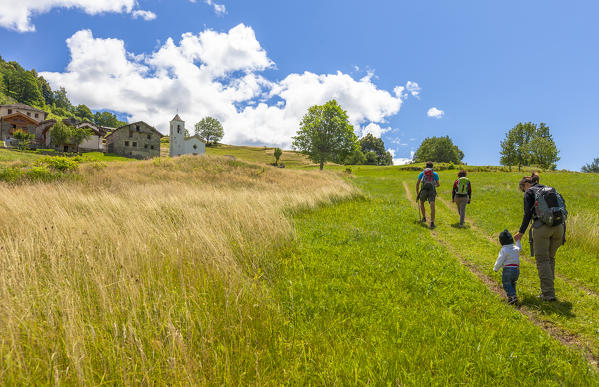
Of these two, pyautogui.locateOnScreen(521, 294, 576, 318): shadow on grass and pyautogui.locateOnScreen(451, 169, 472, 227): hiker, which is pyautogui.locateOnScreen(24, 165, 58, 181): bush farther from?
pyautogui.locateOnScreen(451, 169, 472, 227): hiker

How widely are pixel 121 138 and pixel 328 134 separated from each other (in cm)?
4954

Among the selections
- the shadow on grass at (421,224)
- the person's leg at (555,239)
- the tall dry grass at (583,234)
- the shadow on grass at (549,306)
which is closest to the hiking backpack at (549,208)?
the person's leg at (555,239)

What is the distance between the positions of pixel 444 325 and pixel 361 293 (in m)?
1.22

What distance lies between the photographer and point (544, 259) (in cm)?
491

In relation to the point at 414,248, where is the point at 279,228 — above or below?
above

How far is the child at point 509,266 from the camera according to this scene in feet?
14.7

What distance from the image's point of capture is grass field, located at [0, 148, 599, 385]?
2.26 m

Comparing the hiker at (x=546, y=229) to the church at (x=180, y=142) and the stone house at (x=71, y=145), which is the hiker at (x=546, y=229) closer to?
the church at (x=180, y=142)

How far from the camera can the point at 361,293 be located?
404 centimetres

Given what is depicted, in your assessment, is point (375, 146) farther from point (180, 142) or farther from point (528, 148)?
point (180, 142)

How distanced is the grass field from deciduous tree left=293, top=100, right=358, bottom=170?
44457 millimetres

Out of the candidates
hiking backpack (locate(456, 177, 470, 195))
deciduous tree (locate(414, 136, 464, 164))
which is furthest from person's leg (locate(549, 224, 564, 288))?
deciduous tree (locate(414, 136, 464, 164))

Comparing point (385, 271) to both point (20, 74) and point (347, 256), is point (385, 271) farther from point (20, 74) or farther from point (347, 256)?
point (20, 74)

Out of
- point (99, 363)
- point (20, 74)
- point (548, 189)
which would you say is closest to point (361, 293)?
point (99, 363)
